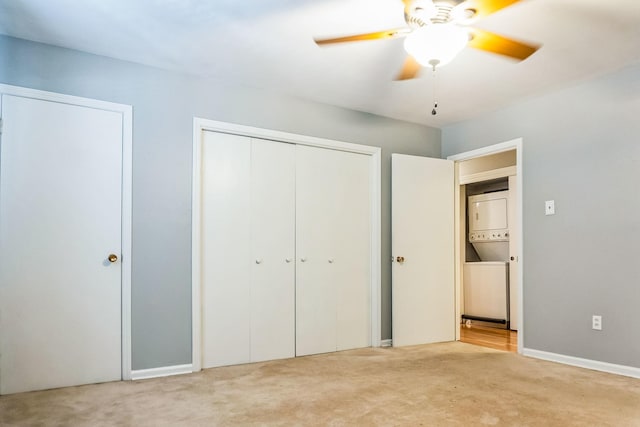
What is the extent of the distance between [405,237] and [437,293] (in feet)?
2.32

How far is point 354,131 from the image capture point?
4.40 meters

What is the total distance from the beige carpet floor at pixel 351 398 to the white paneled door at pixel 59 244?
216 millimetres

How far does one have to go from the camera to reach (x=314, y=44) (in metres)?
3.03

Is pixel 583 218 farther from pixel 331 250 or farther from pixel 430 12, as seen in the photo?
pixel 430 12

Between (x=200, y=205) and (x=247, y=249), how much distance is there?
543 mm

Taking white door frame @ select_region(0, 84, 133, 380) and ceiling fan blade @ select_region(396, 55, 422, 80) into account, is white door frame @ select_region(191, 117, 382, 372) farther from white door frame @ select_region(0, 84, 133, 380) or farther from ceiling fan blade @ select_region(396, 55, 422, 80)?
ceiling fan blade @ select_region(396, 55, 422, 80)

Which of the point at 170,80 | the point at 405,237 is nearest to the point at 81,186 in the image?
the point at 170,80

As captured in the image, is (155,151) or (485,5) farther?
(155,151)

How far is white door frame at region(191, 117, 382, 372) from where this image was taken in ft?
11.3

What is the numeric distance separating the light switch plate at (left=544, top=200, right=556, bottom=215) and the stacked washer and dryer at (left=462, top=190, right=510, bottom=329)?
6.71ft

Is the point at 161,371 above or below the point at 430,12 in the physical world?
below

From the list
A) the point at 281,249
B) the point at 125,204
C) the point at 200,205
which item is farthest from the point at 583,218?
the point at 125,204

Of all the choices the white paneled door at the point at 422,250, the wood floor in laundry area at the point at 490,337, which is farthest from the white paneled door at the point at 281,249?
the wood floor in laundry area at the point at 490,337

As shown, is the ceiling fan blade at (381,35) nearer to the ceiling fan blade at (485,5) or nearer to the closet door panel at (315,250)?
the ceiling fan blade at (485,5)
